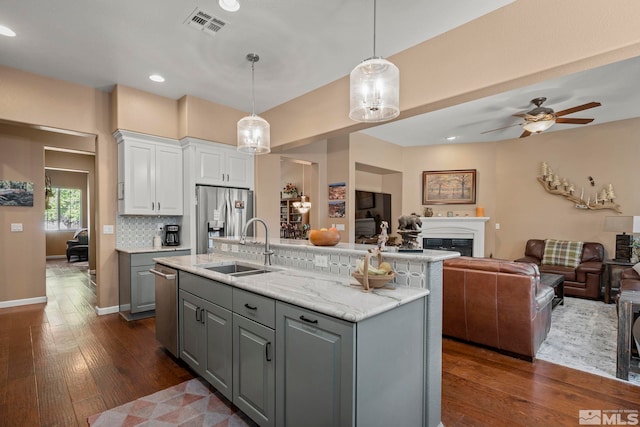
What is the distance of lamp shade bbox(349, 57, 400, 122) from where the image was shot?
2201mm

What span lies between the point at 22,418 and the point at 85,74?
3660 mm

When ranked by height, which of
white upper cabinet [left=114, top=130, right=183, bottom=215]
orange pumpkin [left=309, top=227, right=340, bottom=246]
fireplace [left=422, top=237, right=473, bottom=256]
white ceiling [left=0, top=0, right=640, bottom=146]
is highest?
white ceiling [left=0, top=0, right=640, bottom=146]

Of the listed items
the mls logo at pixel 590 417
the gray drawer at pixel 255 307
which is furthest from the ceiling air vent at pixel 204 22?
the mls logo at pixel 590 417

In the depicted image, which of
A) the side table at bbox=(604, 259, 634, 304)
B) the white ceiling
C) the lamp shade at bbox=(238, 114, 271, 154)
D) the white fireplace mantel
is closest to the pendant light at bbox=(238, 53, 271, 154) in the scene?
the lamp shade at bbox=(238, 114, 271, 154)

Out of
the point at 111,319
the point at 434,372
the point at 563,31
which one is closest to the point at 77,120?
the point at 111,319

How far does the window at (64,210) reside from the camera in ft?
31.0

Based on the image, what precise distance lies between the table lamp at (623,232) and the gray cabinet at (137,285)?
276 inches

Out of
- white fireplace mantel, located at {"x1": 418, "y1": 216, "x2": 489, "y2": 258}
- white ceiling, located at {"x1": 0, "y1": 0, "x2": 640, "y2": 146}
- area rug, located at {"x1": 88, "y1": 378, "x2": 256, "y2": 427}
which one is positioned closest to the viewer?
area rug, located at {"x1": 88, "y1": 378, "x2": 256, "y2": 427}

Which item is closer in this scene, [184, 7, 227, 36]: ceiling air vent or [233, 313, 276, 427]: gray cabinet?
[233, 313, 276, 427]: gray cabinet

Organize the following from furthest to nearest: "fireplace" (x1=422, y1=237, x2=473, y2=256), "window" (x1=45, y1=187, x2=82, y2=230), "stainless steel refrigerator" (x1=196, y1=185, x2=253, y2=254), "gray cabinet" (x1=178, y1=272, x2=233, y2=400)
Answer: "window" (x1=45, y1=187, x2=82, y2=230) < "fireplace" (x1=422, y1=237, x2=473, y2=256) < "stainless steel refrigerator" (x1=196, y1=185, x2=253, y2=254) < "gray cabinet" (x1=178, y1=272, x2=233, y2=400)

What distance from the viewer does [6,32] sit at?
2.90 meters

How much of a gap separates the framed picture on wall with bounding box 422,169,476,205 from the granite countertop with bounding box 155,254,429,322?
562cm

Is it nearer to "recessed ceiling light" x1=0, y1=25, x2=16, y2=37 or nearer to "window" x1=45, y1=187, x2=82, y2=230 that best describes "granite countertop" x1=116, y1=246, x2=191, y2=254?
Answer: "recessed ceiling light" x1=0, y1=25, x2=16, y2=37

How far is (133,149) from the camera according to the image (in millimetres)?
4188
